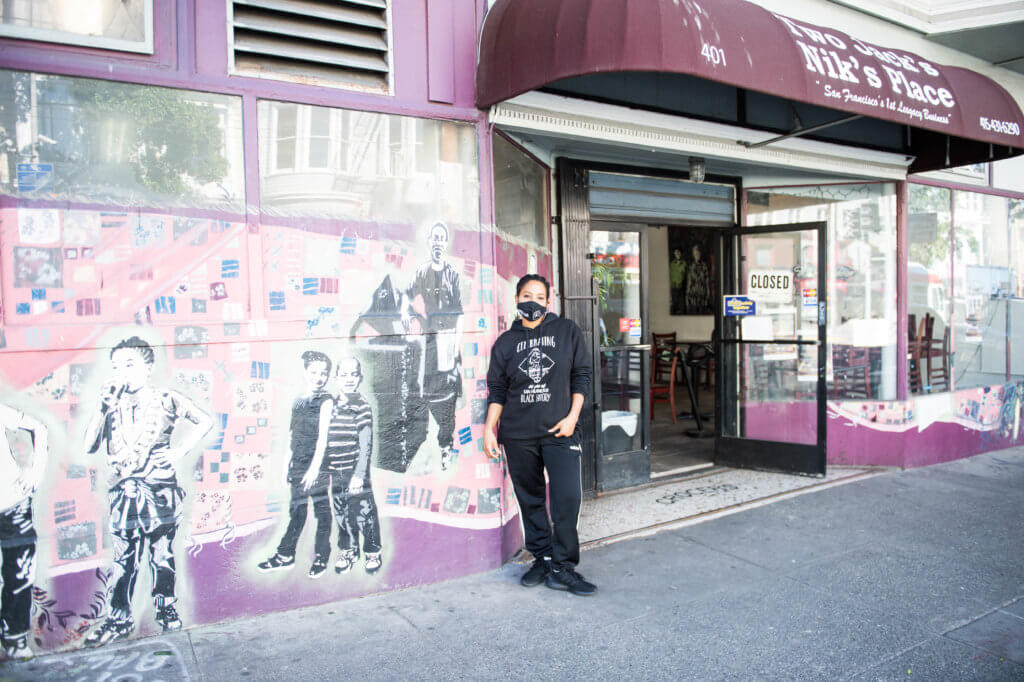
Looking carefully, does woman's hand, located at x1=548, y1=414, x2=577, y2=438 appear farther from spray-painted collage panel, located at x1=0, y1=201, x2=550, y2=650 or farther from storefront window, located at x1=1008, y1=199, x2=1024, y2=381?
storefront window, located at x1=1008, y1=199, x2=1024, y2=381

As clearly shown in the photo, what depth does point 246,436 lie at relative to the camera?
379cm

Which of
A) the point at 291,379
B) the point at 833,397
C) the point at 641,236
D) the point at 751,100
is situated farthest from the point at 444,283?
the point at 833,397

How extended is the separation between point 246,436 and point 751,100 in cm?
490

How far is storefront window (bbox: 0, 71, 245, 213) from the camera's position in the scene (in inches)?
131

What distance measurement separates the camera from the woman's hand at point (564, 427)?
4086mm

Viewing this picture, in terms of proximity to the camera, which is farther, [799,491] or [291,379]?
[799,491]

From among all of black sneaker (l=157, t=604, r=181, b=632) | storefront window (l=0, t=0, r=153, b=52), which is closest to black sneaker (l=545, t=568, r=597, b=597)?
black sneaker (l=157, t=604, r=181, b=632)

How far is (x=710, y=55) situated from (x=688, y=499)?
3.63 metres

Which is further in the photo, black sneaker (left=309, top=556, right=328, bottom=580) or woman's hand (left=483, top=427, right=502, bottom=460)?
woman's hand (left=483, top=427, right=502, bottom=460)

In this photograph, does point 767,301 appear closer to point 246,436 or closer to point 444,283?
point 444,283

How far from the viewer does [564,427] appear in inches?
161

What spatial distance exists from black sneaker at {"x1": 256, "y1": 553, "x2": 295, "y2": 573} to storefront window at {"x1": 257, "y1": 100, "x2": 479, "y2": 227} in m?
1.89

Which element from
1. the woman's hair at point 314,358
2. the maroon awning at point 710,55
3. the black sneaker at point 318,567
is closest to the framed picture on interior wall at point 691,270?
the maroon awning at point 710,55

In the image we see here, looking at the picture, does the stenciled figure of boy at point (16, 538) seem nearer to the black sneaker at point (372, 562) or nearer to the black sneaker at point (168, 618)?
the black sneaker at point (168, 618)
